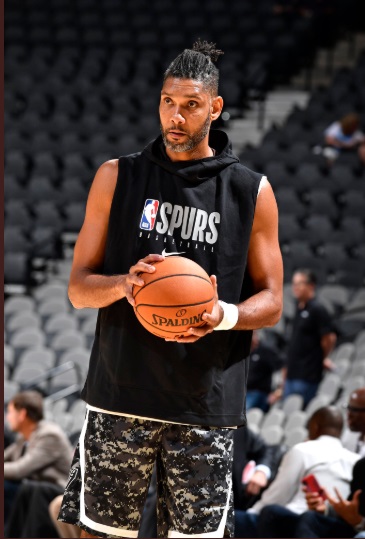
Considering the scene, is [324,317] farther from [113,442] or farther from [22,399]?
[113,442]

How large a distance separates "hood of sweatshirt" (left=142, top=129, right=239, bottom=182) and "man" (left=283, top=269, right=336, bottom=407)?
5.51 metres

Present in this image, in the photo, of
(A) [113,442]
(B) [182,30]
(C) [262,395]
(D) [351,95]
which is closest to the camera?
(A) [113,442]

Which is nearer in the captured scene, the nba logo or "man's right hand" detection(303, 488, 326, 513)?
the nba logo

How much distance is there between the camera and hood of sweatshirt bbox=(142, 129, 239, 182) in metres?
2.38

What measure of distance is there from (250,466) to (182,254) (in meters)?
2.63

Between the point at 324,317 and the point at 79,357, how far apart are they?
203 centimetres

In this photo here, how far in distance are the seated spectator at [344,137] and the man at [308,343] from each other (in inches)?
151

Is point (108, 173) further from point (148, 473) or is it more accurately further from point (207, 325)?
point (148, 473)

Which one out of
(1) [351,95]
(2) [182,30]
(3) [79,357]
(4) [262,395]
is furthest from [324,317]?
(2) [182,30]

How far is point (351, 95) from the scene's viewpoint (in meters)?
12.6

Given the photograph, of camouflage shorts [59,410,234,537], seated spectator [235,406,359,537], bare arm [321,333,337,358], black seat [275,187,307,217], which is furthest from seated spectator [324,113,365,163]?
camouflage shorts [59,410,234,537]

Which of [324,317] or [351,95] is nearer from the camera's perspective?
[324,317]

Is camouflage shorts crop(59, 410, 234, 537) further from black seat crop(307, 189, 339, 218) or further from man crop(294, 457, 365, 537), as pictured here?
black seat crop(307, 189, 339, 218)

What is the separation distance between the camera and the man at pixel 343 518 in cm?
403
